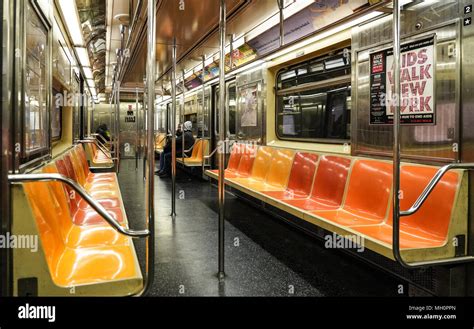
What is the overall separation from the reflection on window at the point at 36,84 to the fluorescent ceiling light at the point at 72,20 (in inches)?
57.0

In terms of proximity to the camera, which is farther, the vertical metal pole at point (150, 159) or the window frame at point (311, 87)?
the window frame at point (311, 87)

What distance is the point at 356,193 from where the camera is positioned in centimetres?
355

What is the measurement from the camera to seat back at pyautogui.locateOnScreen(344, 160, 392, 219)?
3.25 meters

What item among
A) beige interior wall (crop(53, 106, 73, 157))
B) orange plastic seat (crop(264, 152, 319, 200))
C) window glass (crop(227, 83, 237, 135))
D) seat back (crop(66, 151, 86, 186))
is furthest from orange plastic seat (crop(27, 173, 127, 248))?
window glass (crop(227, 83, 237, 135))

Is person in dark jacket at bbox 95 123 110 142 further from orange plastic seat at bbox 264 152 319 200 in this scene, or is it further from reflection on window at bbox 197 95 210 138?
orange plastic seat at bbox 264 152 319 200

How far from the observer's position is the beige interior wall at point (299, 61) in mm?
4203

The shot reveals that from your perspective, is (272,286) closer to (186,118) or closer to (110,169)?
(110,169)

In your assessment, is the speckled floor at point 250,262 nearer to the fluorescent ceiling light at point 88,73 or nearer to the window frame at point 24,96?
the window frame at point 24,96

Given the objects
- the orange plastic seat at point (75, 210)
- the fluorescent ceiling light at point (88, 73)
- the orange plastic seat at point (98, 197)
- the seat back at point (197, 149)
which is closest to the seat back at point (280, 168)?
the orange plastic seat at point (98, 197)

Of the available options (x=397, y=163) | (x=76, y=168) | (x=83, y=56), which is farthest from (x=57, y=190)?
(x=83, y=56)

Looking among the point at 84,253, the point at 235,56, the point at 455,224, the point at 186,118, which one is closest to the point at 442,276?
the point at 455,224

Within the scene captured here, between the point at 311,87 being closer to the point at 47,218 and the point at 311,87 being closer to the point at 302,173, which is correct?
the point at 302,173

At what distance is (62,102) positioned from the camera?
6438mm

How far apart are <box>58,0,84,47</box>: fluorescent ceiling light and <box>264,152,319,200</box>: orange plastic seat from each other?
3.36m
